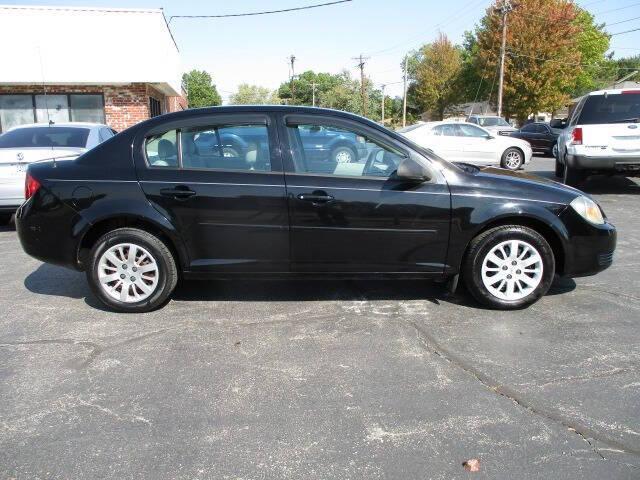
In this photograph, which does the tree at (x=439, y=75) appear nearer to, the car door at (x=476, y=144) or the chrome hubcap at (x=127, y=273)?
the car door at (x=476, y=144)

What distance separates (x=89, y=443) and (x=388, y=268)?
2.61m

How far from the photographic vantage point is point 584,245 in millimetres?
4676

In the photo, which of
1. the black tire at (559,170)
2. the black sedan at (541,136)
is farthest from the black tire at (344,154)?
the black sedan at (541,136)

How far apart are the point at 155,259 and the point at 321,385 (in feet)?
6.30

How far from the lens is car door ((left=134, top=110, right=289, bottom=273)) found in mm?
4480

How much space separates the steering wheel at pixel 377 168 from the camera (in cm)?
456

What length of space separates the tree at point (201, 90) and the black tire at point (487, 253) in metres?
108

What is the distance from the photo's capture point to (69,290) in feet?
17.6

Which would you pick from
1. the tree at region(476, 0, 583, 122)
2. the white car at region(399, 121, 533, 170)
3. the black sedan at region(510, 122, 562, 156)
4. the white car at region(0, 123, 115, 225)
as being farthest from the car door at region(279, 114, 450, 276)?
the tree at region(476, 0, 583, 122)

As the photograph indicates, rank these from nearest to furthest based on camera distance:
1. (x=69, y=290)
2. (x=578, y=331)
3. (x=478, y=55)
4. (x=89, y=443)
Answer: (x=89, y=443)
(x=578, y=331)
(x=69, y=290)
(x=478, y=55)

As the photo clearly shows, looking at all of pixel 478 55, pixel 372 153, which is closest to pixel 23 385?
pixel 372 153

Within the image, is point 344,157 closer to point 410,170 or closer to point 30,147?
point 410,170

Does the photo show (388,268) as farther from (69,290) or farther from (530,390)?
(69,290)

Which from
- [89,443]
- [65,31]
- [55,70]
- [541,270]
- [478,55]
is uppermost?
[478,55]
